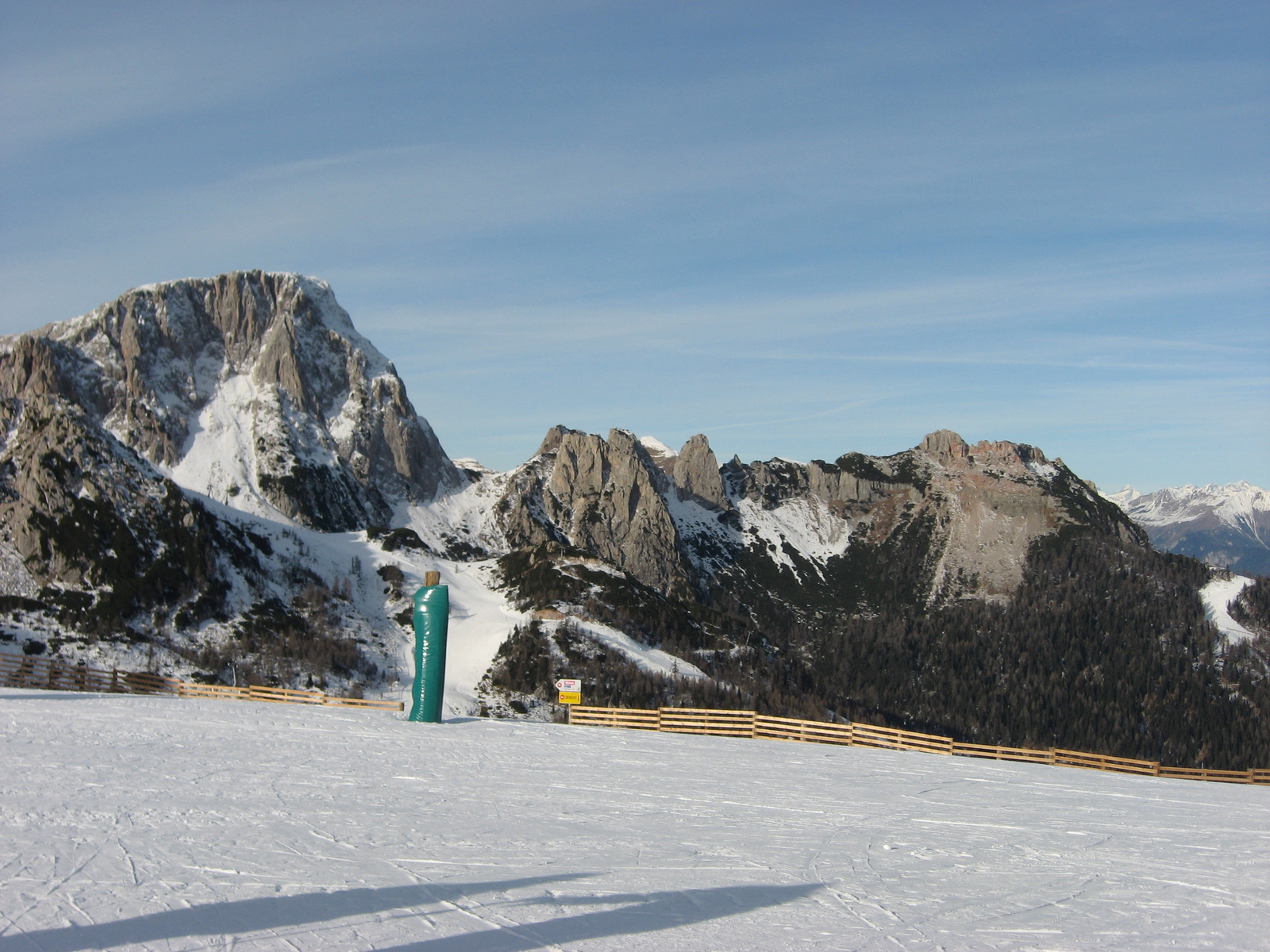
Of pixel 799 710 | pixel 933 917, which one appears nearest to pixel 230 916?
pixel 933 917

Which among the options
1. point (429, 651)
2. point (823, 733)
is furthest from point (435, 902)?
point (823, 733)

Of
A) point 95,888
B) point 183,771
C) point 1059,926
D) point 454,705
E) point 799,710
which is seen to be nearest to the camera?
point 95,888

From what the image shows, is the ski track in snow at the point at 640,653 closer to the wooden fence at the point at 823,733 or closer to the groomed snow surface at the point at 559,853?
the wooden fence at the point at 823,733

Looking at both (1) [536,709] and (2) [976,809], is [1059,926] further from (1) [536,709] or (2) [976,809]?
(1) [536,709]

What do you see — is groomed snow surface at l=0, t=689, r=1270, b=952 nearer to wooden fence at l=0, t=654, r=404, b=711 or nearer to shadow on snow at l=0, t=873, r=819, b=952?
shadow on snow at l=0, t=873, r=819, b=952

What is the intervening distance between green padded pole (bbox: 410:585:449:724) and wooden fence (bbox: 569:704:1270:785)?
8323mm

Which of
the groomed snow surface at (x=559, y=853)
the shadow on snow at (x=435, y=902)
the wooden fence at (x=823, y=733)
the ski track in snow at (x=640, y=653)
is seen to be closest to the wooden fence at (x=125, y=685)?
the wooden fence at (x=823, y=733)

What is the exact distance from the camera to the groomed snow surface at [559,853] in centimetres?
1722

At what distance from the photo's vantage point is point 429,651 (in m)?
52.6

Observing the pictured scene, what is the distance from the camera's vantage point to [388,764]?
3616 centimetres

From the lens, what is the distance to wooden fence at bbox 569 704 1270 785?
191 ft

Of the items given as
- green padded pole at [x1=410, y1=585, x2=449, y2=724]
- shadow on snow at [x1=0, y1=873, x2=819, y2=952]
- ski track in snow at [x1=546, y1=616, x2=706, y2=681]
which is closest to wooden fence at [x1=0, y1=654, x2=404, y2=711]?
green padded pole at [x1=410, y1=585, x2=449, y2=724]

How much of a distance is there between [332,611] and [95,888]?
171 meters

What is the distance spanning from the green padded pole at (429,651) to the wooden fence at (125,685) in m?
5.79
